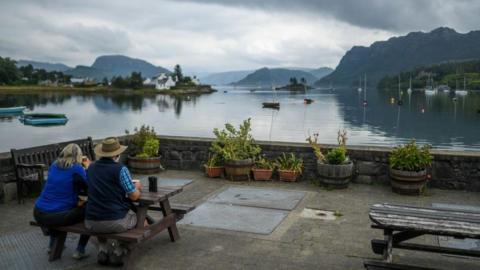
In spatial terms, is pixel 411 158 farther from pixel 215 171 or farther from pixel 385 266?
pixel 385 266

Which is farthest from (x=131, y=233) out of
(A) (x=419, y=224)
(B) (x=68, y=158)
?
(A) (x=419, y=224)

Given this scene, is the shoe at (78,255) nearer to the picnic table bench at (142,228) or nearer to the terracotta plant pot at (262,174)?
the picnic table bench at (142,228)

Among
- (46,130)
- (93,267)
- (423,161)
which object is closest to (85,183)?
(93,267)

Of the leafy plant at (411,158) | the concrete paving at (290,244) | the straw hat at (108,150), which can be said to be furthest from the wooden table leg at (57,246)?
the leafy plant at (411,158)

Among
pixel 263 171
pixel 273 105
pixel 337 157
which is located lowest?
pixel 273 105

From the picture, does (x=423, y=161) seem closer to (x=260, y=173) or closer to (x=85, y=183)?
(x=260, y=173)

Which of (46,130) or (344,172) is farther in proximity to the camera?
(46,130)

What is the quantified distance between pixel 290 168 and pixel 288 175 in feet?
0.55

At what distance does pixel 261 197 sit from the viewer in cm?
810

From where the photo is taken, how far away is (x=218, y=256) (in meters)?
5.30

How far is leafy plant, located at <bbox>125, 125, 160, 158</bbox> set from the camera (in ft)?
33.6

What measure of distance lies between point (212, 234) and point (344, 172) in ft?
11.3

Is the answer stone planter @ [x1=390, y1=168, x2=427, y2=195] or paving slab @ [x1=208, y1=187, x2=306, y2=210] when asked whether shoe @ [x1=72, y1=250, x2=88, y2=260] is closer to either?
paving slab @ [x1=208, y1=187, x2=306, y2=210]

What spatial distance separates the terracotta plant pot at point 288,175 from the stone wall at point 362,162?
0.85 feet
